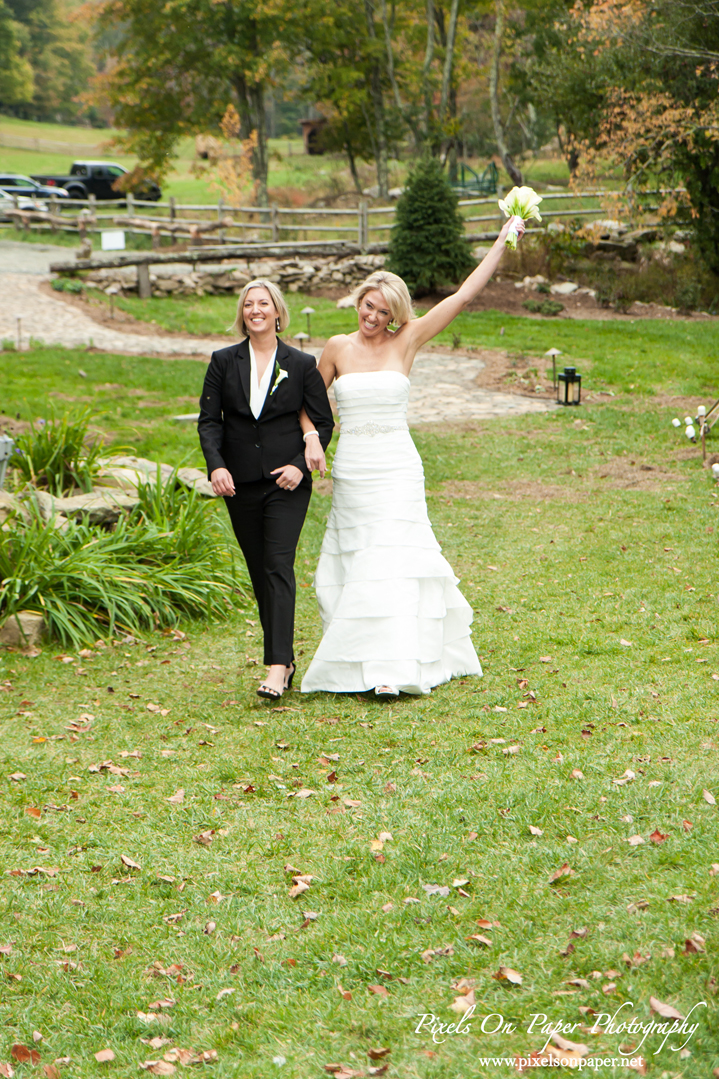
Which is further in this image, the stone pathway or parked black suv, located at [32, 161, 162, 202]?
parked black suv, located at [32, 161, 162, 202]

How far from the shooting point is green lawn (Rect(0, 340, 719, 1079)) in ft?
9.39

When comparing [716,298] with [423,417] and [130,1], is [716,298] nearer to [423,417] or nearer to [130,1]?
[423,417]

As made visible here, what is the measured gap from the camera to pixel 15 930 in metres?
3.41

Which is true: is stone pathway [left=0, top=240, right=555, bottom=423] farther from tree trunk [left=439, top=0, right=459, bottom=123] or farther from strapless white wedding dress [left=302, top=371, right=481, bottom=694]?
tree trunk [left=439, top=0, right=459, bottom=123]

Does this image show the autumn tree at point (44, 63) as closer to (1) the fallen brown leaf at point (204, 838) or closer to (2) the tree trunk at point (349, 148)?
(2) the tree trunk at point (349, 148)

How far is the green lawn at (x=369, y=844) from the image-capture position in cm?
286

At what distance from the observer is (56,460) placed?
871cm

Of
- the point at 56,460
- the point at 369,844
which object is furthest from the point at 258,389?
the point at 56,460

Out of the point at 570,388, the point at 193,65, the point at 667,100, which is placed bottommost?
the point at 570,388

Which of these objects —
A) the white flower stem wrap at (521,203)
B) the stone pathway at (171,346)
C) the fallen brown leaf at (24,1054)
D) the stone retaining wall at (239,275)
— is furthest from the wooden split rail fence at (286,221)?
the fallen brown leaf at (24,1054)

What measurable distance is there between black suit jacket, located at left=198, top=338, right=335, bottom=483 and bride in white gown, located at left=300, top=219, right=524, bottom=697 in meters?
0.14

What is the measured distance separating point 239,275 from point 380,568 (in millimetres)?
19765

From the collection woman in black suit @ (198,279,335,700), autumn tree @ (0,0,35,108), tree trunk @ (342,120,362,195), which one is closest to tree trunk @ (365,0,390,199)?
tree trunk @ (342,120,362,195)

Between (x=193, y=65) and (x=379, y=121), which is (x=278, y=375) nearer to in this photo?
(x=379, y=121)
